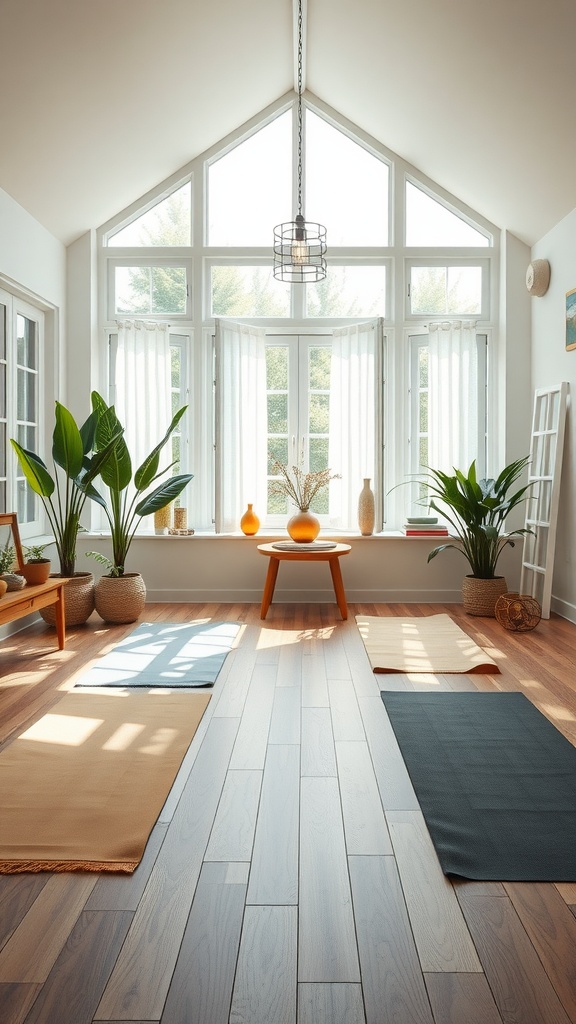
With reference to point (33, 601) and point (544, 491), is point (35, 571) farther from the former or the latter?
point (544, 491)

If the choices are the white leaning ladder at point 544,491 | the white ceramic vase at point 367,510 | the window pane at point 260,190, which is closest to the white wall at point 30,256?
the window pane at point 260,190

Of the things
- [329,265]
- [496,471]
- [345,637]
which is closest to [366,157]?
[329,265]

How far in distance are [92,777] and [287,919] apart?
1050 millimetres

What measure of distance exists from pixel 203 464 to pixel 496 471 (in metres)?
2.34

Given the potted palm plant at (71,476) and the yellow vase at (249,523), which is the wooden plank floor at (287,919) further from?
the yellow vase at (249,523)

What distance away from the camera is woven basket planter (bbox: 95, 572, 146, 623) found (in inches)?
210

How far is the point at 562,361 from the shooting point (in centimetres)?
564

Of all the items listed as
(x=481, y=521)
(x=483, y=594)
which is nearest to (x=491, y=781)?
(x=483, y=594)

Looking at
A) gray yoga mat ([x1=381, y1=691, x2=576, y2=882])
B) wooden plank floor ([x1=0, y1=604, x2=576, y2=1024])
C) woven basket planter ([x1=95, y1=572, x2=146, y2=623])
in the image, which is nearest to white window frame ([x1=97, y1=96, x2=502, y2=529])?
woven basket planter ([x1=95, y1=572, x2=146, y2=623])

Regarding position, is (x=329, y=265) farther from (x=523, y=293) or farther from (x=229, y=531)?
(x=229, y=531)

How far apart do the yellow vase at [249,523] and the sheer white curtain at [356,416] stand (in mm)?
681

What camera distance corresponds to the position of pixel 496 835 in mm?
2242

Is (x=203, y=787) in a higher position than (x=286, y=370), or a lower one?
lower

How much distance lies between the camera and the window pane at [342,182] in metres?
6.70
